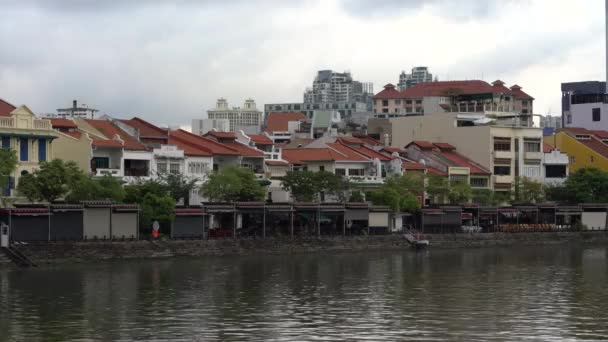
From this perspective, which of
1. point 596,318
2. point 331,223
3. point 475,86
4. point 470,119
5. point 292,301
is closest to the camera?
point 596,318

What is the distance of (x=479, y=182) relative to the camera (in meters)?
112

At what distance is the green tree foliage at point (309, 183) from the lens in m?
91.4

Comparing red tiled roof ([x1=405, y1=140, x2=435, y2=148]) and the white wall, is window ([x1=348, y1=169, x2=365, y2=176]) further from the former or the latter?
the white wall

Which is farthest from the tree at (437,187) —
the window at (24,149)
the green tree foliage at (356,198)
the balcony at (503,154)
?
the window at (24,149)

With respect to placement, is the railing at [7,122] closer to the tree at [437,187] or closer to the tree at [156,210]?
the tree at [156,210]

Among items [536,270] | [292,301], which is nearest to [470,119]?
[536,270]

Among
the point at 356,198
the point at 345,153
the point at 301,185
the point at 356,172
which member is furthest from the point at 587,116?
the point at 301,185

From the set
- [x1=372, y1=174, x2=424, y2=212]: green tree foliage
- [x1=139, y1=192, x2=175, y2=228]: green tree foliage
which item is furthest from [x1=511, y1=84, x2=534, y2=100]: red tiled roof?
[x1=139, y1=192, x2=175, y2=228]: green tree foliage

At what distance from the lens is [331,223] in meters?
88.2

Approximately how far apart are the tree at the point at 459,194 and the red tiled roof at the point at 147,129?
24945 millimetres

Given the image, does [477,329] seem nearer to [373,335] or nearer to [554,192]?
[373,335]

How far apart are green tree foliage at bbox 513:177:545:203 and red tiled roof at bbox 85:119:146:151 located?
1491 inches

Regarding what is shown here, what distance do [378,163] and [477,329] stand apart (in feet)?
195

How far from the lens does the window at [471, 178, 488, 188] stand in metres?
111
